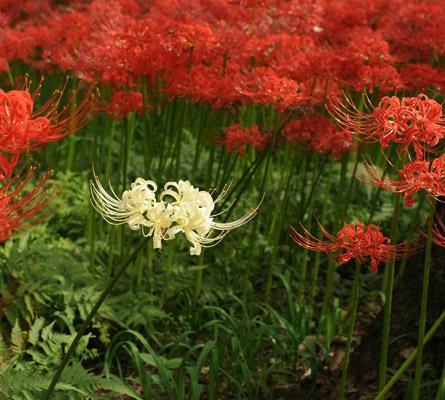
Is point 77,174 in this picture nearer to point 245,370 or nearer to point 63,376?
point 245,370

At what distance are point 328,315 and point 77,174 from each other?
2211mm

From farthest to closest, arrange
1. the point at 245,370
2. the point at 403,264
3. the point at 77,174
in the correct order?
1. the point at 77,174
2. the point at 403,264
3. the point at 245,370

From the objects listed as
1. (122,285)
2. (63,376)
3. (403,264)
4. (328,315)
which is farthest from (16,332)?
(403,264)

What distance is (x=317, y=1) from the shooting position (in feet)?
14.8

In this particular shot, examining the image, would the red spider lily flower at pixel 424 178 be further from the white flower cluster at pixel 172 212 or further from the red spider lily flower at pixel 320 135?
the red spider lily flower at pixel 320 135

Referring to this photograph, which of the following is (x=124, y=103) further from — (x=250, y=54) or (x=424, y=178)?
(x=424, y=178)

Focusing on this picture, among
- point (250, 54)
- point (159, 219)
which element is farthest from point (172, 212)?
point (250, 54)

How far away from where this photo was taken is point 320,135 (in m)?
3.73

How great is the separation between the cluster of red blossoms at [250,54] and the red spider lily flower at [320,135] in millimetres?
124

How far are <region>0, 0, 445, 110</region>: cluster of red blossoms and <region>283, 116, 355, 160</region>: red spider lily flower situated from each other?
0.41 ft

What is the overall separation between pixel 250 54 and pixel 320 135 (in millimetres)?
569

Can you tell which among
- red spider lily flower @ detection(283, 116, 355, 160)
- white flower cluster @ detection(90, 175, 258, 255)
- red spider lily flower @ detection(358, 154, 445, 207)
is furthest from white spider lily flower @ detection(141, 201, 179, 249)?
red spider lily flower @ detection(283, 116, 355, 160)

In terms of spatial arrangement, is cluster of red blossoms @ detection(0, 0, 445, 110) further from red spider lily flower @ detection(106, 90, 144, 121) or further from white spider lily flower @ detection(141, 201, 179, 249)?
white spider lily flower @ detection(141, 201, 179, 249)

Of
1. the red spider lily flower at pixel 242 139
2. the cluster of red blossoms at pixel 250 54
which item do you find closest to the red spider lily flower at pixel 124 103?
the cluster of red blossoms at pixel 250 54
